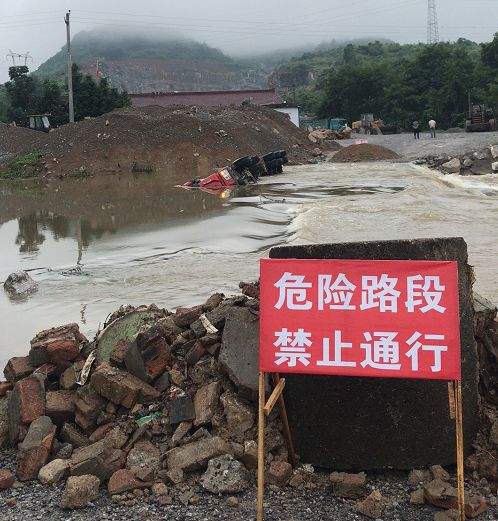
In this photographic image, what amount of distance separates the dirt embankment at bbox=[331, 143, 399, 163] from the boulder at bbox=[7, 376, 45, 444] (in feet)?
107

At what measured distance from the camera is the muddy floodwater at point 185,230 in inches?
415

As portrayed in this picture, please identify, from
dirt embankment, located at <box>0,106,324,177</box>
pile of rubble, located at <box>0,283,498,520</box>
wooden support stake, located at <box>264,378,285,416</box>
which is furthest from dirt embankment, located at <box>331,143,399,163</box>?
wooden support stake, located at <box>264,378,285,416</box>

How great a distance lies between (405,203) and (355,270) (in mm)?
16392

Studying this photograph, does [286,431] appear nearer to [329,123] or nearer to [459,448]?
[459,448]

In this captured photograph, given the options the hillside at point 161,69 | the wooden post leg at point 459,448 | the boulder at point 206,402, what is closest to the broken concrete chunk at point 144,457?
the boulder at point 206,402

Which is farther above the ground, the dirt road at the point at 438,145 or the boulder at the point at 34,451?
the dirt road at the point at 438,145

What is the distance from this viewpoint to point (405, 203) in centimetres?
1945

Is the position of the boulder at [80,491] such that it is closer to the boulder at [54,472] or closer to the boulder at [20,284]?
the boulder at [54,472]

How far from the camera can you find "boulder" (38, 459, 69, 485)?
14.3ft

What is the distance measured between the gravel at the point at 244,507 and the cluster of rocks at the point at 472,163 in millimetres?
26139

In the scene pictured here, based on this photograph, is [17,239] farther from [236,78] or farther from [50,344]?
[236,78]

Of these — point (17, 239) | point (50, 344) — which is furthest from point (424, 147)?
point (50, 344)

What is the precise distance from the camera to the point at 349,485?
4.07 meters

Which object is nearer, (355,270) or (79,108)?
(355,270)
